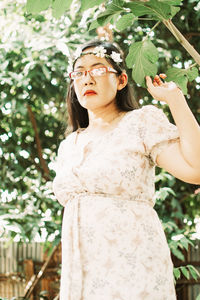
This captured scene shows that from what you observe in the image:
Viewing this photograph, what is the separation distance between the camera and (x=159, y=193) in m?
2.59

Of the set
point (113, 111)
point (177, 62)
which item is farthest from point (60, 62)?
point (113, 111)

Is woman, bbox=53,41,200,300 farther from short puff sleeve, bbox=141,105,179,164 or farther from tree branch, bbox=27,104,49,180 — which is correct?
tree branch, bbox=27,104,49,180

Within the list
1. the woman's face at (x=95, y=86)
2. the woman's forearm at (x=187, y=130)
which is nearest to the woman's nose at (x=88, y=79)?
the woman's face at (x=95, y=86)

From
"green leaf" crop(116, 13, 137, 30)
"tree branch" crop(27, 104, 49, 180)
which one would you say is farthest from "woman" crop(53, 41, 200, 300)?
"tree branch" crop(27, 104, 49, 180)

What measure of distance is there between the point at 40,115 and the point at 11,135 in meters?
0.42

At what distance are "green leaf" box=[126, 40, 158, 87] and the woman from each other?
25 millimetres

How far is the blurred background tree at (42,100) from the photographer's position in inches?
118

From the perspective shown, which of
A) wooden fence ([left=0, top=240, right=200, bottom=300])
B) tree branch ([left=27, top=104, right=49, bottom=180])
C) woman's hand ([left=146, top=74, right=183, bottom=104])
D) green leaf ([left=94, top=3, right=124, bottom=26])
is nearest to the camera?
green leaf ([left=94, top=3, right=124, bottom=26])

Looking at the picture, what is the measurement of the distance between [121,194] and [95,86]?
33 cm

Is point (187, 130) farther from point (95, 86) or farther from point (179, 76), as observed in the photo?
point (95, 86)

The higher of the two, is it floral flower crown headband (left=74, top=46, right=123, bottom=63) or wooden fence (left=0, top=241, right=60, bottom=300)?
floral flower crown headband (left=74, top=46, right=123, bottom=63)

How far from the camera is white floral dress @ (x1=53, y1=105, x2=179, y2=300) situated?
120cm

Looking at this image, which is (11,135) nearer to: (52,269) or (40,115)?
(40,115)

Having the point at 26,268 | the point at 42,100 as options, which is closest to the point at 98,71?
the point at 42,100
